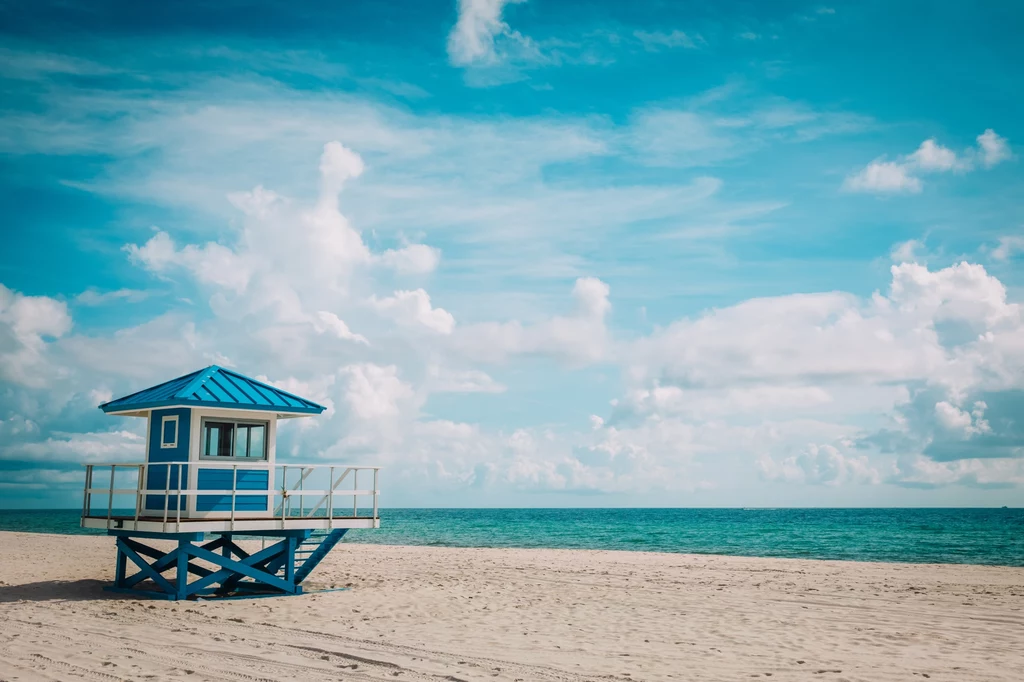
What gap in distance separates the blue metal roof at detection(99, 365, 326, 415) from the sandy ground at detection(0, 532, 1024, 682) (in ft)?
11.4

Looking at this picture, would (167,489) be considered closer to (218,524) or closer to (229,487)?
(218,524)

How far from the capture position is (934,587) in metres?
19.5

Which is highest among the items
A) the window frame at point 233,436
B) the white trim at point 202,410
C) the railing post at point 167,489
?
the white trim at point 202,410

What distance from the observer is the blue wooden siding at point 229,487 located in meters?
15.2

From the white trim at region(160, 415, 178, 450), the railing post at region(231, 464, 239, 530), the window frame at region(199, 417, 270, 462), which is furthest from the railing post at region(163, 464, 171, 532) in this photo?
the railing post at region(231, 464, 239, 530)

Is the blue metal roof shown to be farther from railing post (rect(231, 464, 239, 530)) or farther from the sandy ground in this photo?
the sandy ground

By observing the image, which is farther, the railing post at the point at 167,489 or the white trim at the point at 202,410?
the white trim at the point at 202,410

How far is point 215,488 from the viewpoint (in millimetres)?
15297

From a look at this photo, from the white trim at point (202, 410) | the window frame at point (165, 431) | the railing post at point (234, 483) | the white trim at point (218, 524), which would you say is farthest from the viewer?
the window frame at point (165, 431)

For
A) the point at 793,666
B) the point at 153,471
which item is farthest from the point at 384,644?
the point at 153,471

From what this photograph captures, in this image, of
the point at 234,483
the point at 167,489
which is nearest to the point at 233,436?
the point at 234,483

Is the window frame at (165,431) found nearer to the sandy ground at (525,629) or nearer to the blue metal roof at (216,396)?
the blue metal roof at (216,396)

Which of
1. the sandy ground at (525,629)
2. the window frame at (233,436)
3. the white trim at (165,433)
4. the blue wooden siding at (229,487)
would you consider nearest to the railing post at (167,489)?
the white trim at (165,433)

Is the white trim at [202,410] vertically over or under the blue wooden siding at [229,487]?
over
